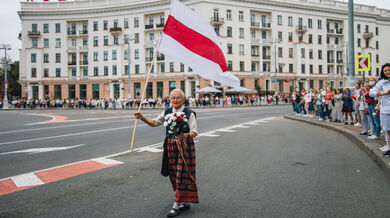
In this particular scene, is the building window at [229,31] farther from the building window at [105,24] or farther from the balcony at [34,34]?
the balcony at [34,34]

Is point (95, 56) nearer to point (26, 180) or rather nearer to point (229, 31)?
point (229, 31)

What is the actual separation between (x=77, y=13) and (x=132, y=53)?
14.3 metres

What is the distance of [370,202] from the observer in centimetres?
405

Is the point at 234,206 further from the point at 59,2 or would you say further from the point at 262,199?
the point at 59,2

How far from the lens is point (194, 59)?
215 inches

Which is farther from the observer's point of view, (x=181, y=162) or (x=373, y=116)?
(x=373, y=116)

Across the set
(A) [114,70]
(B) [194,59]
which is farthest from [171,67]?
(B) [194,59]

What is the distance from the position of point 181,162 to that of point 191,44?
8.39 ft

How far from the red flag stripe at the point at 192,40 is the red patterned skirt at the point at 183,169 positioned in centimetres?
224

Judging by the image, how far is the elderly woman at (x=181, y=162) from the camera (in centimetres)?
376

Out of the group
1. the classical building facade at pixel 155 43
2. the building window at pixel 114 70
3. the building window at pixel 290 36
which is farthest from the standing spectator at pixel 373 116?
the building window at pixel 114 70

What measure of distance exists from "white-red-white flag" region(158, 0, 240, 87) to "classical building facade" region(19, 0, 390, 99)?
4759 centimetres

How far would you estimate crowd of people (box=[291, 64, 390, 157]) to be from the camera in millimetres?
6098

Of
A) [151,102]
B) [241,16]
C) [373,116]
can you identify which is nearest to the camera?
[373,116]
